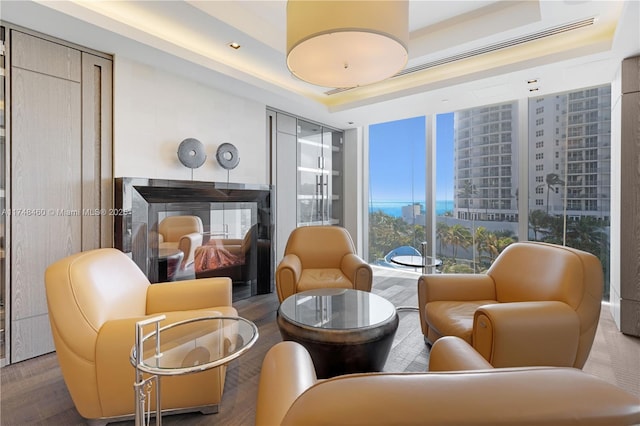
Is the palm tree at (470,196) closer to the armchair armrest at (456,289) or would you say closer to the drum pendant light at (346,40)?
the armchair armrest at (456,289)

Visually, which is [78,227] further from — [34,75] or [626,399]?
[626,399]

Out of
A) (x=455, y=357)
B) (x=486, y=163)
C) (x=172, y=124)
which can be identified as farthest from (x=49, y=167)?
(x=486, y=163)

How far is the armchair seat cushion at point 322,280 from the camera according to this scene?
9.55 feet

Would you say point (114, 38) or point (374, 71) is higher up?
point (114, 38)

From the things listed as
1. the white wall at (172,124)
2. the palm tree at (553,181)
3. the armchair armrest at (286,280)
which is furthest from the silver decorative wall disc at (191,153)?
the palm tree at (553,181)

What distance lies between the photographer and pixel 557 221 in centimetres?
380

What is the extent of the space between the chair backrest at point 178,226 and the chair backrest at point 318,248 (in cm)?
103

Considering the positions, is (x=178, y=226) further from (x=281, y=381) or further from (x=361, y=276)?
(x=281, y=381)

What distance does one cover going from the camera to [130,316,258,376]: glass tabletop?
1142mm

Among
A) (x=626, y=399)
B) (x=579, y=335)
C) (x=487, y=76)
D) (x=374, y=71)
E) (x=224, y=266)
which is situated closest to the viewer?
(x=626, y=399)

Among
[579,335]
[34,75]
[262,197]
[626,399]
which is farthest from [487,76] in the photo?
[34,75]

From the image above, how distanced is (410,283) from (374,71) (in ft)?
10.8

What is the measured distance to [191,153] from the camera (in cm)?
320

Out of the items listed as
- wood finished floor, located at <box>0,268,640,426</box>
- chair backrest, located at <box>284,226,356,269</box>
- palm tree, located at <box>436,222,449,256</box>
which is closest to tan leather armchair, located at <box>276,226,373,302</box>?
chair backrest, located at <box>284,226,356,269</box>
